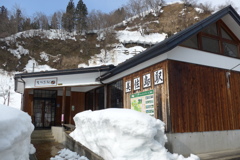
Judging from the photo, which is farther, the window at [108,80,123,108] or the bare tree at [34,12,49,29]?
the bare tree at [34,12,49,29]

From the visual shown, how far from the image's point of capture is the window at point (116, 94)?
34.1 feet

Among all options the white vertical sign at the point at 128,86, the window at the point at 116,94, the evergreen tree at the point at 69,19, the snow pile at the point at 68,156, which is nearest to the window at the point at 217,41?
the white vertical sign at the point at 128,86

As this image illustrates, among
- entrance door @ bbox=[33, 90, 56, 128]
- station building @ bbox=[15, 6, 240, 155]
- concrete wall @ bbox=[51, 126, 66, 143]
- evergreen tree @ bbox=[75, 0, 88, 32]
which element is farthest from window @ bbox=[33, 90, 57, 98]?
evergreen tree @ bbox=[75, 0, 88, 32]

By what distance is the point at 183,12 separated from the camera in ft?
183

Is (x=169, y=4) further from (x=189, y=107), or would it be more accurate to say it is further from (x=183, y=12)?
(x=189, y=107)

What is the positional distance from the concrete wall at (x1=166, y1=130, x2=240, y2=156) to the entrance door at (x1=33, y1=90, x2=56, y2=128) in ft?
34.3

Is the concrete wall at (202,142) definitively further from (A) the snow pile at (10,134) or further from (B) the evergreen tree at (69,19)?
(B) the evergreen tree at (69,19)

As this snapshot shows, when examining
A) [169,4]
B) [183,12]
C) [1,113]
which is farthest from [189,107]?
[169,4]

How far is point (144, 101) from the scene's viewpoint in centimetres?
828

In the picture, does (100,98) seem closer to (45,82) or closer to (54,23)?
(45,82)

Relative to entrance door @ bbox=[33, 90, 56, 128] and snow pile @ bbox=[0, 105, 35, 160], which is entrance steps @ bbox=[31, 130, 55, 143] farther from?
snow pile @ bbox=[0, 105, 35, 160]

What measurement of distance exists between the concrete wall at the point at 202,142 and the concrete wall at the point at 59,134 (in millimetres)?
5252

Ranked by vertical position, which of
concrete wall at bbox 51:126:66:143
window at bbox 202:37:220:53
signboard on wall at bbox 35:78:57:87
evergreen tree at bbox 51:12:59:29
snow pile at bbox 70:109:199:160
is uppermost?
evergreen tree at bbox 51:12:59:29

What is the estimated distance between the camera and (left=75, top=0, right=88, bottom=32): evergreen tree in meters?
49.6
